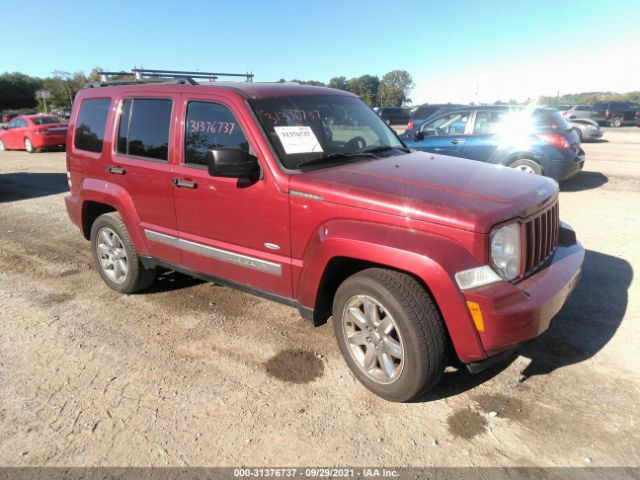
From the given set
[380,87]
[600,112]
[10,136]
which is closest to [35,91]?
[380,87]

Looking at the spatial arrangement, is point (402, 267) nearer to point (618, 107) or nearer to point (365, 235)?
point (365, 235)

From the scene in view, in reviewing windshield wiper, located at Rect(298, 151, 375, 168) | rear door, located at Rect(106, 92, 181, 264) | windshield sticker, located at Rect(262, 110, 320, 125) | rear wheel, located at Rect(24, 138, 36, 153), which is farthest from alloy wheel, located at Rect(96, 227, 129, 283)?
rear wheel, located at Rect(24, 138, 36, 153)

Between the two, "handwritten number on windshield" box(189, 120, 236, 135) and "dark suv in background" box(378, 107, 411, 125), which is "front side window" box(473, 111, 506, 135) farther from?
"dark suv in background" box(378, 107, 411, 125)

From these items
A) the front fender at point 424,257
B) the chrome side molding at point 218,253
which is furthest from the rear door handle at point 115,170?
the front fender at point 424,257

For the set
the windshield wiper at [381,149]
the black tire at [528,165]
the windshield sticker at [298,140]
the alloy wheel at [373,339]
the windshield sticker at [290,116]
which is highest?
the windshield sticker at [290,116]

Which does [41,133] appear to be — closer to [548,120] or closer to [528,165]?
[528,165]

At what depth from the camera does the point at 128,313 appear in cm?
423

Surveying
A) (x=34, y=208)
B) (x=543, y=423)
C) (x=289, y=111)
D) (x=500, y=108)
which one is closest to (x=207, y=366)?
(x=289, y=111)

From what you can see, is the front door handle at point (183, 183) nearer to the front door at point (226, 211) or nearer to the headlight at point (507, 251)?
the front door at point (226, 211)

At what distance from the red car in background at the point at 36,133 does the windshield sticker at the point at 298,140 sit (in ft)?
53.1

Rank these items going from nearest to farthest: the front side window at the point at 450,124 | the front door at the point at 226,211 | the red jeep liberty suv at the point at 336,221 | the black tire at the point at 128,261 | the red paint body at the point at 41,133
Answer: the red jeep liberty suv at the point at 336,221 < the front door at the point at 226,211 < the black tire at the point at 128,261 < the front side window at the point at 450,124 < the red paint body at the point at 41,133

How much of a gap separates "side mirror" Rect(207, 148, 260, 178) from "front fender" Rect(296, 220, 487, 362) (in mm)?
743

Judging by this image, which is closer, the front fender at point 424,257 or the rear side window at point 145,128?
the front fender at point 424,257

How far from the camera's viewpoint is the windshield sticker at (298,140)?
3.31m
